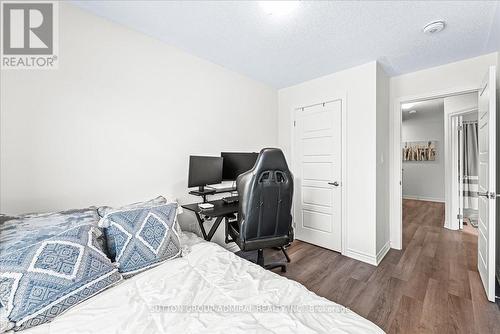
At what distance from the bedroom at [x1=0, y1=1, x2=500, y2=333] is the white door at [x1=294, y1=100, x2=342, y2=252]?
0.9 inches

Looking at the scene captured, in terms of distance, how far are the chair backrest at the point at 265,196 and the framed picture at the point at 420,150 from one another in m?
6.27

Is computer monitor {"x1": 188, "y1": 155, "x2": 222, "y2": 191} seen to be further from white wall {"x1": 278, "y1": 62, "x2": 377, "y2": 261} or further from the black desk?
white wall {"x1": 278, "y1": 62, "x2": 377, "y2": 261}

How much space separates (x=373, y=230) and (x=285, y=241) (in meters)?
1.23

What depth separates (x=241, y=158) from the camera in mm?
2695

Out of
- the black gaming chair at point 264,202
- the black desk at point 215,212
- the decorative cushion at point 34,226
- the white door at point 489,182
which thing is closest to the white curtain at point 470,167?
the white door at point 489,182

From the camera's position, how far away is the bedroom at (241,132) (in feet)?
3.55

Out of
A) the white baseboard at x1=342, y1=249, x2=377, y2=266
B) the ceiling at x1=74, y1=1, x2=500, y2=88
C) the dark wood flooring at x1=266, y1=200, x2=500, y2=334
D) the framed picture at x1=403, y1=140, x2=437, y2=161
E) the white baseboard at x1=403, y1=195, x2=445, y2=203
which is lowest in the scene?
the dark wood flooring at x1=266, y1=200, x2=500, y2=334

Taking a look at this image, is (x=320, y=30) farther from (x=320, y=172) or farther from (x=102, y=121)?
(x=102, y=121)

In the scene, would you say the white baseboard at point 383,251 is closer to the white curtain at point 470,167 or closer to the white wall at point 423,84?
the white wall at point 423,84

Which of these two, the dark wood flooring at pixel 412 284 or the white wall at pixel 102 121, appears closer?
the white wall at pixel 102 121

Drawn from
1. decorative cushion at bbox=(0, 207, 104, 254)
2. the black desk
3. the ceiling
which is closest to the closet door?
A: the ceiling

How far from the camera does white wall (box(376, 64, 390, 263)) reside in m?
2.60

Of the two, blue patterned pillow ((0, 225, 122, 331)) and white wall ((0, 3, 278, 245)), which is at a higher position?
white wall ((0, 3, 278, 245))

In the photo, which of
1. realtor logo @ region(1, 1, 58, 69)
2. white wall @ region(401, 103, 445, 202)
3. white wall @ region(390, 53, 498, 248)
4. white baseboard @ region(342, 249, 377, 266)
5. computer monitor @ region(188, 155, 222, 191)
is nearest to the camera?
realtor logo @ region(1, 1, 58, 69)
